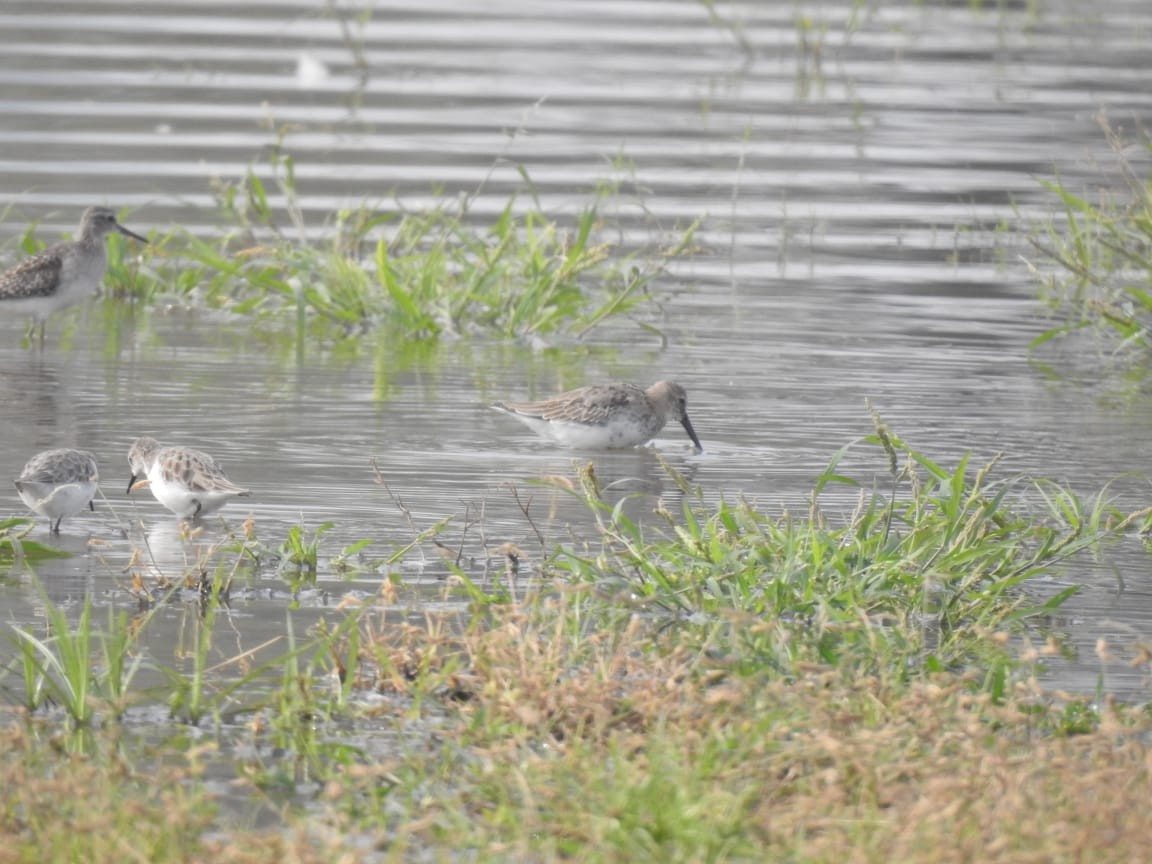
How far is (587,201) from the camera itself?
18.3 m

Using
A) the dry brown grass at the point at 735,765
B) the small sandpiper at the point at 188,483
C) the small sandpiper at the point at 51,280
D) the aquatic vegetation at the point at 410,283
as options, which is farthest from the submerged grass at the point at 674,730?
the small sandpiper at the point at 51,280

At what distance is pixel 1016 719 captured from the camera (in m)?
6.22

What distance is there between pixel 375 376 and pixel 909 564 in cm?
559

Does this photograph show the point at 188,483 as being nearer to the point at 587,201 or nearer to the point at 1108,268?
the point at 1108,268

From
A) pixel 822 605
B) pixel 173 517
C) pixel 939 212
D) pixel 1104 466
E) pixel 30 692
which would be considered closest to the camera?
pixel 30 692

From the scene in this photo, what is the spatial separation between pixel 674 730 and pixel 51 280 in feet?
27.5

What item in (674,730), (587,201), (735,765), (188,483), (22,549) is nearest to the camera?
(735,765)

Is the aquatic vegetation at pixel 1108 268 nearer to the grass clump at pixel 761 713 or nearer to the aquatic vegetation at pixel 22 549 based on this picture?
the grass clump at pixel 761 713

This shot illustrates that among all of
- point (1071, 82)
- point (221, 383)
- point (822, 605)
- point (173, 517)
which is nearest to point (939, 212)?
point (1071, 82)

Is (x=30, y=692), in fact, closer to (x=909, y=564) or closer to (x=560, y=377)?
(x=909, y=564)

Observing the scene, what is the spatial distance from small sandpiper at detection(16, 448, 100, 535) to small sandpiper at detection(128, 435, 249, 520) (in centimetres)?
31

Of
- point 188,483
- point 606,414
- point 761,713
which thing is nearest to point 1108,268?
point 606,414

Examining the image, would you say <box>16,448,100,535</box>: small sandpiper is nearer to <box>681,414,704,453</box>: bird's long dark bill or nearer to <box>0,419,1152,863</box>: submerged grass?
<box>0,419,1152,863</box>: submerged grass

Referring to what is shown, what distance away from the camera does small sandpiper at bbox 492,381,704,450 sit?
11.2 metres
